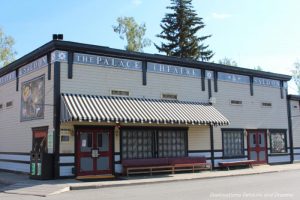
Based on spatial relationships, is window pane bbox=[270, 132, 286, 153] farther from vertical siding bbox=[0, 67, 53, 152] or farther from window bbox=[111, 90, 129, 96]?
vertical siding bbox=[0, 67, 53, 152]

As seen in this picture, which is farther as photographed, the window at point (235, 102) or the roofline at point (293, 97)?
the roofline at point (293, 97)

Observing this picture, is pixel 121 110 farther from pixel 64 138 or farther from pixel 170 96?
pixel 170 96

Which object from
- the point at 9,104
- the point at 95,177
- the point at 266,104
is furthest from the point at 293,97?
the point at 9,104

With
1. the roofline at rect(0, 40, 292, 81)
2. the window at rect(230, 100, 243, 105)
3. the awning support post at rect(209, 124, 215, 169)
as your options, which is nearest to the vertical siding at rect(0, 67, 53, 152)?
the roofline at rect(0, 40, 292, 81)

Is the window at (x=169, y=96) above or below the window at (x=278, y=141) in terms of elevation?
above

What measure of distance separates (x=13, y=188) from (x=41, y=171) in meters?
2.16

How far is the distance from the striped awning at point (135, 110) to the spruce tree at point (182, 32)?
84.9ft

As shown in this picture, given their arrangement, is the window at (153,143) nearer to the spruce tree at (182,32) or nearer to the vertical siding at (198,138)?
the vertical siding at (198,138)

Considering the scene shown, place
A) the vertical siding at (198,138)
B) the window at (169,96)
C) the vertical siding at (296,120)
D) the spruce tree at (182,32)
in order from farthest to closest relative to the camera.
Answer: the spruce tree at (182,32), the vertical siding at (296,120), the vertical siding at (198,138), the window at (169,96)

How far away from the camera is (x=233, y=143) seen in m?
25.3

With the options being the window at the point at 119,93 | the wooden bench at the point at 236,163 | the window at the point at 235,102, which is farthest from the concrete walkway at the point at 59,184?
the window at the point at 235,102

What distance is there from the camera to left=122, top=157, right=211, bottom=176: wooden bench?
1988 cm

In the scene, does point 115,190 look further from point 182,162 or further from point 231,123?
point 231,123

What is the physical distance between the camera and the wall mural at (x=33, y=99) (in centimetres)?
2000
